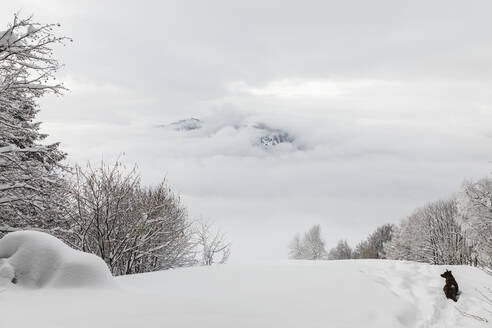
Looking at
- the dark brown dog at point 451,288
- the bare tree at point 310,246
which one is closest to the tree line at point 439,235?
the bare tree at point 310,246

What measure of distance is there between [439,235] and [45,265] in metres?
47.5

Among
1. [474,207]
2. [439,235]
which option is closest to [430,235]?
[439,235]

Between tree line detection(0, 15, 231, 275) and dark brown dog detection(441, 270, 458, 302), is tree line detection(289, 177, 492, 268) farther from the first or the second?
tree line detection(0, 15, 231, 275)

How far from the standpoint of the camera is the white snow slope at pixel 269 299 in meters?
4.46

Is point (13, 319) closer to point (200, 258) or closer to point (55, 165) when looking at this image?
point (55, 165)

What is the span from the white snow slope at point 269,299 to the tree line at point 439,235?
689 cm

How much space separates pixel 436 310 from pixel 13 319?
7.46 metres

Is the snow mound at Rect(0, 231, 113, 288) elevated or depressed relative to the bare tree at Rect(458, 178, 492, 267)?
depressed

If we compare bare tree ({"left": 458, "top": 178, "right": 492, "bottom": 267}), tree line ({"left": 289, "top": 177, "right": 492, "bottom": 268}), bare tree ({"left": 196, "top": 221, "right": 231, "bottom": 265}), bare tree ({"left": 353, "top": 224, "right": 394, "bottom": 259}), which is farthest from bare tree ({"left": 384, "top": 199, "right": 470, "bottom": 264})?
bare tree ({"left": 196, "top": 221, "right": 231, "bottom": 265})

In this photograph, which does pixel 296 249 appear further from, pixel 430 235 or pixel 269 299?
pixel 269 299

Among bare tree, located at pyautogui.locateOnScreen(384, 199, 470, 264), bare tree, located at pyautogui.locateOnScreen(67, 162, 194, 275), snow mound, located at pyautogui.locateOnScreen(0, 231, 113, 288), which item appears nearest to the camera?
snow mound, located at pyautogui.locateOnScreen(0, 231, 113, 288)

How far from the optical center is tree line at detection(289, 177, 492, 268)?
30062 millimetres

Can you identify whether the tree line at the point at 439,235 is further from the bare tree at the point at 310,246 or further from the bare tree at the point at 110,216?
the bare tree at the point at 110,216

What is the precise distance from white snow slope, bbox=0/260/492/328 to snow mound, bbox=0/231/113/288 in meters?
0.23
